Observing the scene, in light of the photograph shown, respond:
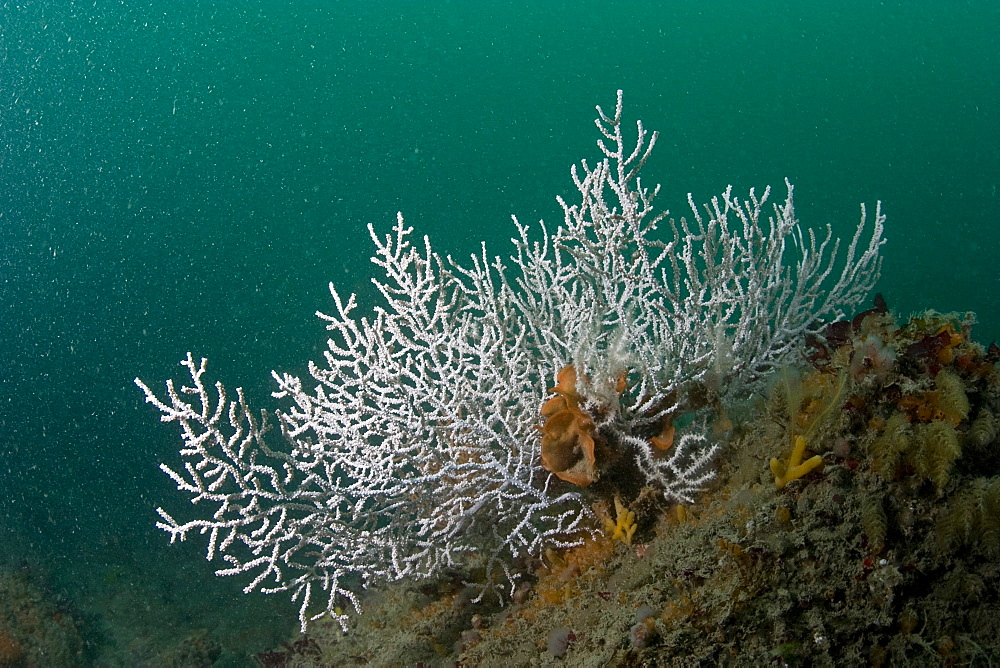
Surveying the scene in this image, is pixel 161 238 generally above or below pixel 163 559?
above

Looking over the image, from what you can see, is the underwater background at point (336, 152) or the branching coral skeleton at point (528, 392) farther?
the underwater background at point (336, 152)

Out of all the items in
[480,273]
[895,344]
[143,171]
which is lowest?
[895,344]

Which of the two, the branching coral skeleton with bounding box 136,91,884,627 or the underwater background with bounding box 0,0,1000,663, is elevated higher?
the underwater background with bounding box 0,0,1000,663

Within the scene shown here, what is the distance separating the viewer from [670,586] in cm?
255

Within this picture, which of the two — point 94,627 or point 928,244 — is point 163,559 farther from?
point 928,244

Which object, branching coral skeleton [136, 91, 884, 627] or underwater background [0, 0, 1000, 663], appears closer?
branching coral skeleton [136, 91, 884, 627]

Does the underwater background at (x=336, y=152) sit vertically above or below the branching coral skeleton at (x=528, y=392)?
above

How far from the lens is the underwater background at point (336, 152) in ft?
136

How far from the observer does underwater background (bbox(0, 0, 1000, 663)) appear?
1633 inches

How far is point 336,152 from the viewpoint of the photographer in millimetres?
77688

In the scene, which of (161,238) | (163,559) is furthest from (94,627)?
(161,238)

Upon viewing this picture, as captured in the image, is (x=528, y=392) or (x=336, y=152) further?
(x=336, y=152)

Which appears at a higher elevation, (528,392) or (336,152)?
(336,152)

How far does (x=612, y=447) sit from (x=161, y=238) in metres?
62.0
